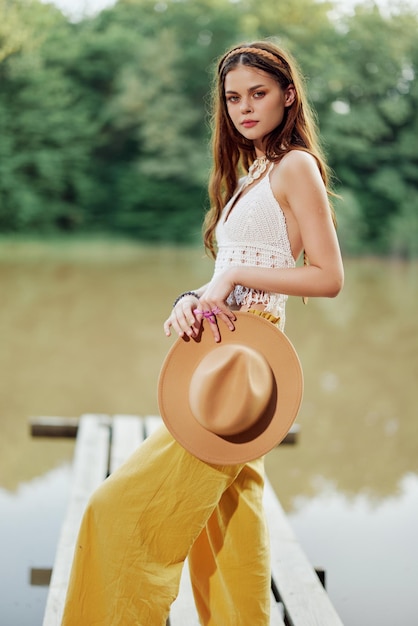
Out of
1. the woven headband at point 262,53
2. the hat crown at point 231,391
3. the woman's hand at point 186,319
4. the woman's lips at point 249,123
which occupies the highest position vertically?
the woven headband at point 262,53

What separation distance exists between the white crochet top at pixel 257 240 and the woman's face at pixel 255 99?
9cm

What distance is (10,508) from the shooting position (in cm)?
350

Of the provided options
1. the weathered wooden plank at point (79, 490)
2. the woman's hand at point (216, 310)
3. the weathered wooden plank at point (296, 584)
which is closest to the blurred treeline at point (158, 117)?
the weathered wooden plank at point (79, 490)

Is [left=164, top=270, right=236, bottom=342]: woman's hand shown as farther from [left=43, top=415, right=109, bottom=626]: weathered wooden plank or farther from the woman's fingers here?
[left=43, top=415, right=109, bottom=626]: weathered wooden plank

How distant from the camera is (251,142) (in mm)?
1920

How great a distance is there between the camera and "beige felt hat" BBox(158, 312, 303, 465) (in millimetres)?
1622

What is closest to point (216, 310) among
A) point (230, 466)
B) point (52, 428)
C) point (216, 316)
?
point (216, 316)

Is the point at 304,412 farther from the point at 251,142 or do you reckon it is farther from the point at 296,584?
the point at 251,142

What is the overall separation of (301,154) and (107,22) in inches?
896

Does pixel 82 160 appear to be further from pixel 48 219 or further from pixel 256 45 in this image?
pixel 256 45

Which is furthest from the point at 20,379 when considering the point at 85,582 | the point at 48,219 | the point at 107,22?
the point at 107,22

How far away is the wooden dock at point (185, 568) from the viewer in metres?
2.12

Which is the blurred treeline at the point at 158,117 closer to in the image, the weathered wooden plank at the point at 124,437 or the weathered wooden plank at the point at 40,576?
the weathered wooden plank at the point at 124,437

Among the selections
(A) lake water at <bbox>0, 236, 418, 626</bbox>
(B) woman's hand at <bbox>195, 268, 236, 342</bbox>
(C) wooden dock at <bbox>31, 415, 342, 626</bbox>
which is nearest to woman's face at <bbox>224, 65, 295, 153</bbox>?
(B) woman's hand at <bbox>195, 268, 236, 342</bbox>
